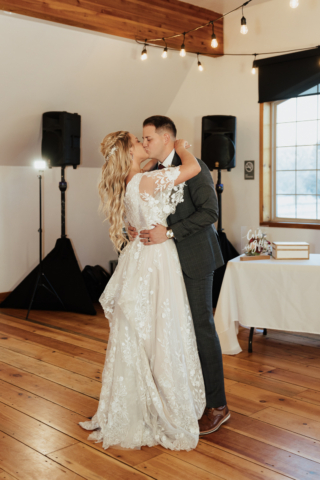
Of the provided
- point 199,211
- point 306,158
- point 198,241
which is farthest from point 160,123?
point 306,158

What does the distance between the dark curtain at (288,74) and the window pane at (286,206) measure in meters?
1.06

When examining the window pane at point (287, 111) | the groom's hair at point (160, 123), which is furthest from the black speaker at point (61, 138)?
the groom's hair at point (160, 123)

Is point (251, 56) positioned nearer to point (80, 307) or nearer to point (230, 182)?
point (230, 182)

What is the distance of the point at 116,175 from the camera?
7.47 feet

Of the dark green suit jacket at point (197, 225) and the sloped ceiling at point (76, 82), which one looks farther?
the sloped ceiling at point (76, 82)

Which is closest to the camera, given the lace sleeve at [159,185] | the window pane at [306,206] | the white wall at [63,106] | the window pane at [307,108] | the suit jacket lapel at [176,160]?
the lace sleeve at [159,185]

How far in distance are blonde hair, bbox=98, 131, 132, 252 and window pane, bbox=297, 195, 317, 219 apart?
11.2ft

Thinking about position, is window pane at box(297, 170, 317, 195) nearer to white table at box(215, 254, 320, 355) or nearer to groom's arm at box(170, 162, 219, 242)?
white table at box(215, 254, 320, 355)

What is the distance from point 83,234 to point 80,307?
1.30 metres

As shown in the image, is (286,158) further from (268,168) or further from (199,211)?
(199,211)

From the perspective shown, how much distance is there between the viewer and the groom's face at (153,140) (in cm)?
239

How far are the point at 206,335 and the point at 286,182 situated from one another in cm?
341

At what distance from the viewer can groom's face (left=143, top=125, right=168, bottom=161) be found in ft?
7.86

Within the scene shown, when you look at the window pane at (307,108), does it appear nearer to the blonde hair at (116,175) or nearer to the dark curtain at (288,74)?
the dark curtain at (288,74)
